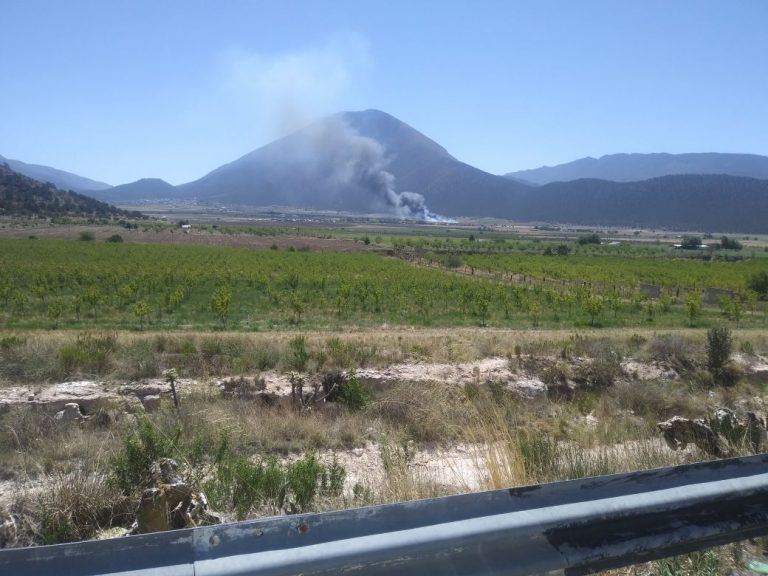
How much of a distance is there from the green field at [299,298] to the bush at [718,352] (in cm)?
1020

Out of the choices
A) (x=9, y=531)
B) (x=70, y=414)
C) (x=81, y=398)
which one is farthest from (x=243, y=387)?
(x=9, y=531)

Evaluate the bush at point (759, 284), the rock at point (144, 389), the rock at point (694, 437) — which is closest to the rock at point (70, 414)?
the rock at point (144, 389)

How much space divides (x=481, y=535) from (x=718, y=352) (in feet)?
48.9

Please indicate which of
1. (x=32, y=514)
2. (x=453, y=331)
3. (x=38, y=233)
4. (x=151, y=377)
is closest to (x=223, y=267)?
(x=453, y=331)

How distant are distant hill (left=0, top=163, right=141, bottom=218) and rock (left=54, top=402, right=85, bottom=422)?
128123mm

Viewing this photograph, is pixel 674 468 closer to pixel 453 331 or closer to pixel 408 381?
pixel 408 381

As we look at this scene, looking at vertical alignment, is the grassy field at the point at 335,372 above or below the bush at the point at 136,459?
below

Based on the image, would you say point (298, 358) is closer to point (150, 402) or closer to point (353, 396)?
point (353, 396)

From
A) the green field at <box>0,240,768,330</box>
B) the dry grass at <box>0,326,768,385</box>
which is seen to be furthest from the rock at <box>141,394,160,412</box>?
the green field at <box>0,240,768,330</box>

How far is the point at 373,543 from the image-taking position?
2354 mm

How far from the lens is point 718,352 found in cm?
1488

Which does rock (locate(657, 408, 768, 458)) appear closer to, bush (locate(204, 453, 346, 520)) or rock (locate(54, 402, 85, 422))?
bush (locate(204, 453, 346, 520))

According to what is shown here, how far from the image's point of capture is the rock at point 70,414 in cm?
951

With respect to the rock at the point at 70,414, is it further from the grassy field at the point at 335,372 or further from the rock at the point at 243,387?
the rock at the point at 243,387
